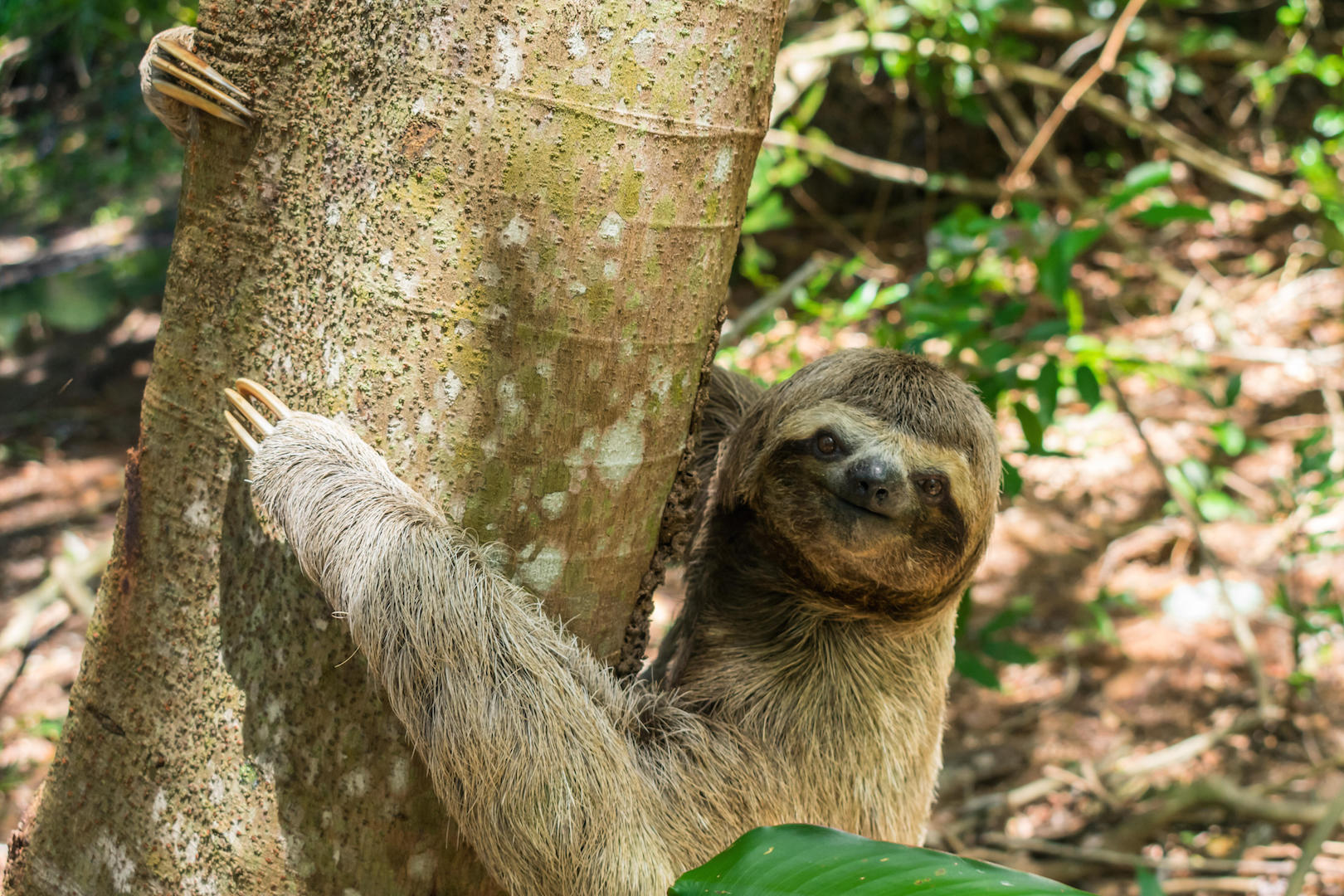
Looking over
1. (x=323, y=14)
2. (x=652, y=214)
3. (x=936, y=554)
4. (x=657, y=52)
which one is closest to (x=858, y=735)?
(x=936, y=554)

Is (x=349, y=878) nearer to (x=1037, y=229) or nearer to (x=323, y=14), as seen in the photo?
(x=323, y=14)

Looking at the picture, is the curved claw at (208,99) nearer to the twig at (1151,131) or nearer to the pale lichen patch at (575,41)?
the pale lichen patch at (575,41)

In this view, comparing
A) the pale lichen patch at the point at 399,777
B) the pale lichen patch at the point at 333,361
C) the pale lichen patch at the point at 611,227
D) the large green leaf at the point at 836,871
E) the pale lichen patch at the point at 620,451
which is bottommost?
the pale lichen patch at the point at 399,777

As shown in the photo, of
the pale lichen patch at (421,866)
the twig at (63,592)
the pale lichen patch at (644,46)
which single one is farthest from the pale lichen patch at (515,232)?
the twig at (63,592)

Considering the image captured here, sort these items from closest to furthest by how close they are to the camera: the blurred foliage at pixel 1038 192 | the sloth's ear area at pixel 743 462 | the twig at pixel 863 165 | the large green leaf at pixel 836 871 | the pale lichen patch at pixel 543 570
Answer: the large green leaf at pixel 836 871 < the pale lichen patch at pixel 543 570 < the sloth's ear area at pixel 743 462 < the blurred foliage at pixel 1038 192 < the twig at pixel 863 165

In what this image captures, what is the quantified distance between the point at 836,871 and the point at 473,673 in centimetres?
122

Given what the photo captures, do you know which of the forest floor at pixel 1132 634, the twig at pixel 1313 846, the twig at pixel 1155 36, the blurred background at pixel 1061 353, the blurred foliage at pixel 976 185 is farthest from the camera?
the twig at pixel 1155 36

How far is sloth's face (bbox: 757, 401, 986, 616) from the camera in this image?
146 inches

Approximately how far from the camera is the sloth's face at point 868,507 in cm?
370

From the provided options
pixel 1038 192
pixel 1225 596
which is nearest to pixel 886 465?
pixel 1225 596

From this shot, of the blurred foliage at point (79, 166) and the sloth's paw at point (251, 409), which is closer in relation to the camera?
the sloth's paw at point (251, 409)

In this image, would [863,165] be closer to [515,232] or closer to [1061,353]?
[1061,353]

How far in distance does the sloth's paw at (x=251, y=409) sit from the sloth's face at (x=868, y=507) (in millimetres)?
2014

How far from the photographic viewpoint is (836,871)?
2135 mm
